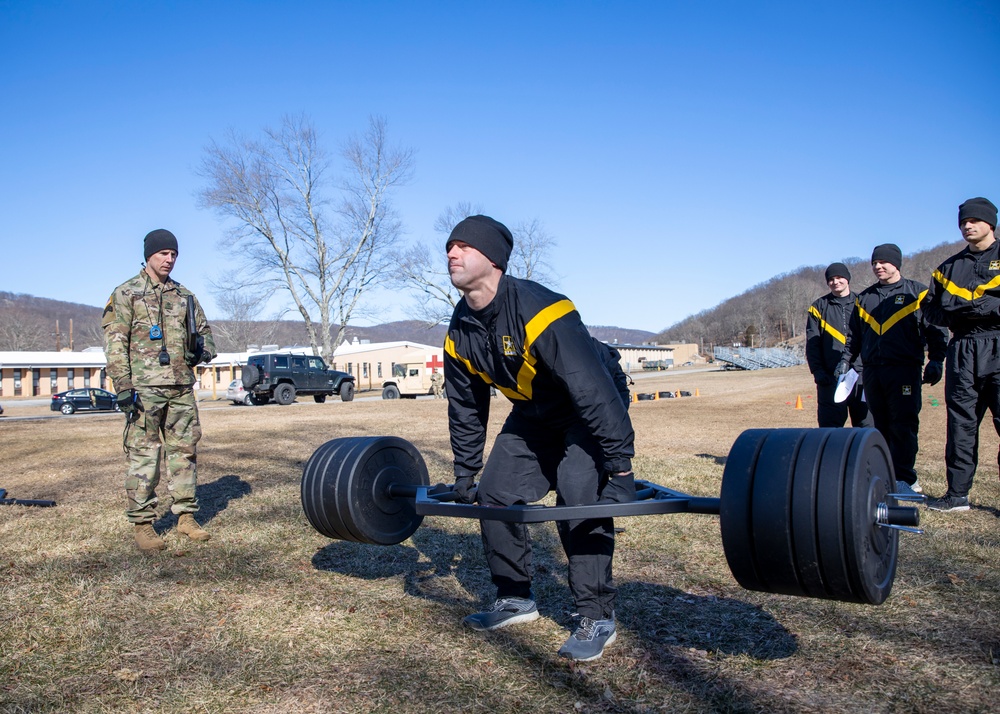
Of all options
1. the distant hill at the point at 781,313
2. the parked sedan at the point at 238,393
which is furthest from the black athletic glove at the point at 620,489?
the distant hill at the point at 781,313

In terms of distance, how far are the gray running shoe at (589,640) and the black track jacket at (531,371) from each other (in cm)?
72

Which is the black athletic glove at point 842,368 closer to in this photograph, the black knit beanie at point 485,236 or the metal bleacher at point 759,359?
the black knit beanie at point 485,236

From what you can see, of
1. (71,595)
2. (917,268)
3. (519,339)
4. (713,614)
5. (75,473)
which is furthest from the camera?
(917,268)

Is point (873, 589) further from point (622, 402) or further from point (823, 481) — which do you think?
point (622, 402)

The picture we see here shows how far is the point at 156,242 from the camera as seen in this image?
5.27 m

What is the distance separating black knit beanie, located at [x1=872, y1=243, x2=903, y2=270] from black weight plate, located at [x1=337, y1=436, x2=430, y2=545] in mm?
4850

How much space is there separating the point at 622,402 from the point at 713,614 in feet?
4.20

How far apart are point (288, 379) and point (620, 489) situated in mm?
28389

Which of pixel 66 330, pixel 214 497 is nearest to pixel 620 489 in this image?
pixel 214 497

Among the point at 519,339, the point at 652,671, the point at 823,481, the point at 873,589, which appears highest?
the point at 519,339

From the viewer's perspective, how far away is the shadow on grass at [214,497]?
232 inches

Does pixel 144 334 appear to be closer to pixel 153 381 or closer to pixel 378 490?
pixel 153 381

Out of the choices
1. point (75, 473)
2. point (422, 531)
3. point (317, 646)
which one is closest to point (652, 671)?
point (317, 646)

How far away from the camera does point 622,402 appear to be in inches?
127
